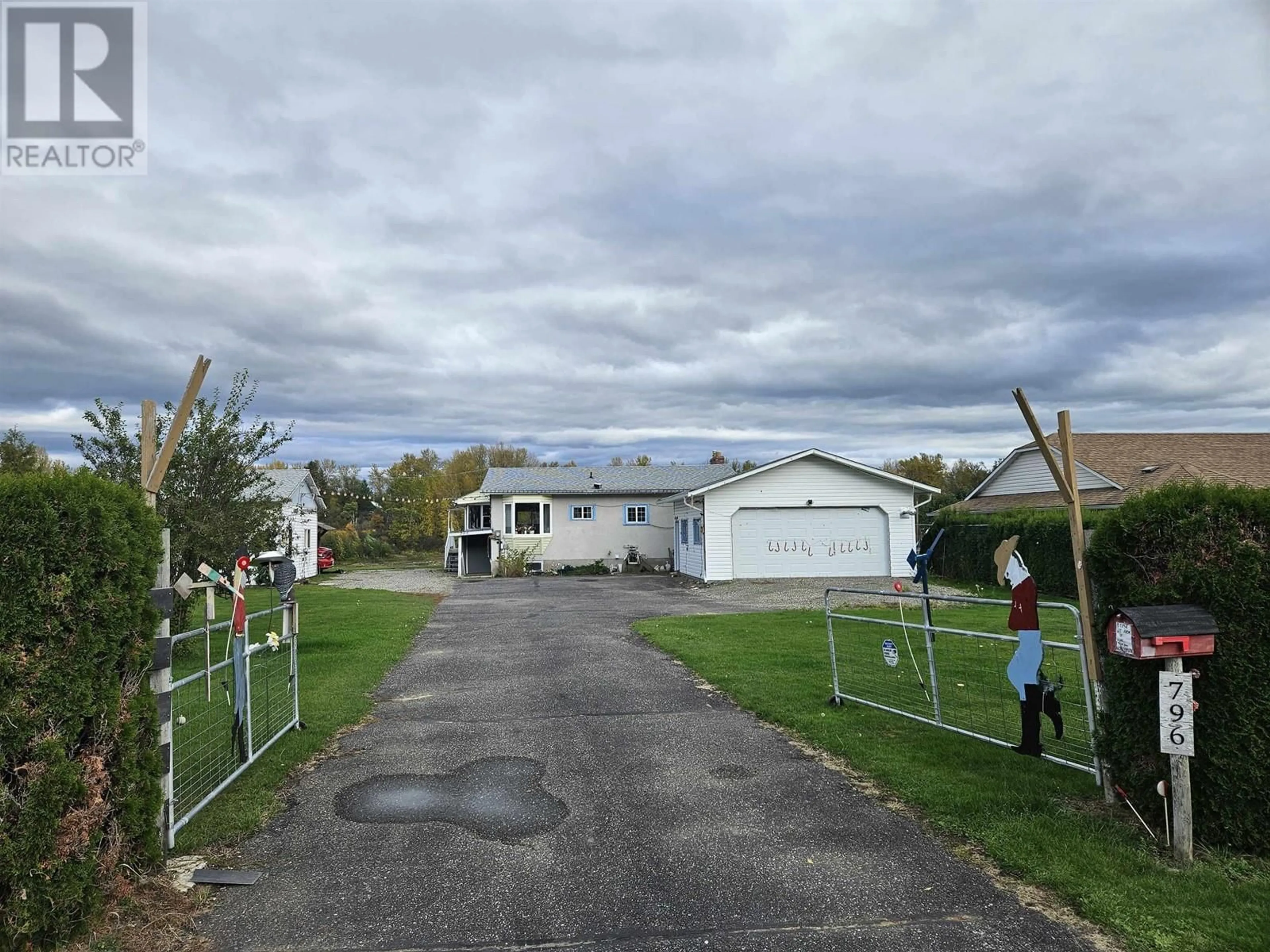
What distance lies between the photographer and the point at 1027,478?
97.4 feet

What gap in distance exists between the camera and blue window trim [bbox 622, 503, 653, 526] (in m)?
34.5

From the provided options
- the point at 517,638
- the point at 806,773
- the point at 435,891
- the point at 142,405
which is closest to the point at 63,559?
the point at 142,405

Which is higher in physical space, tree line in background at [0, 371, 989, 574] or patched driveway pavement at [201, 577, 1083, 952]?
tree line in background at [0, 371, 989, 574]

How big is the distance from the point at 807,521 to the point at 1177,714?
2228cm

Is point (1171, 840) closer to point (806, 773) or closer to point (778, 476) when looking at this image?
point (806, 773)

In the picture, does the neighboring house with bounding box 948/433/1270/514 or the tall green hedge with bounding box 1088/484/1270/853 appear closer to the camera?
the tall green hedge with bounding box 1088/484/1270/853

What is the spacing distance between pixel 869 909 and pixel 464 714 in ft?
16.3

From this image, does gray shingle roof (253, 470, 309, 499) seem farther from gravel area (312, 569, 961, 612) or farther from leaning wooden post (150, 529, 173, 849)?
leaning wooden post (150, 529, 173, 849)

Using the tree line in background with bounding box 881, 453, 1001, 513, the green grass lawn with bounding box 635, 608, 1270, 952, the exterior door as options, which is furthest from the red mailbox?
the tree line in background with bounding box 881, 453, 1001, 513

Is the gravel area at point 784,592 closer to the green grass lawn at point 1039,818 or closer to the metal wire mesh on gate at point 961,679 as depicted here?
the metal wire mesh on gate at point 961,679

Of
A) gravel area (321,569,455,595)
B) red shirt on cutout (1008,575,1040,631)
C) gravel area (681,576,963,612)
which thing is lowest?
gravel area (681,576,963,612)

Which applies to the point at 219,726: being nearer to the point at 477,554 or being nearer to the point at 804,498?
the point at 804,498

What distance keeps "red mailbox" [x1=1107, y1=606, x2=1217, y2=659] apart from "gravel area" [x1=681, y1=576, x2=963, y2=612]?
41.3 feet

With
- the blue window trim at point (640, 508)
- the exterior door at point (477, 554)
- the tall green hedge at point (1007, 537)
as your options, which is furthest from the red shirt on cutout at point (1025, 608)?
the exterior door at point (477, 554)
